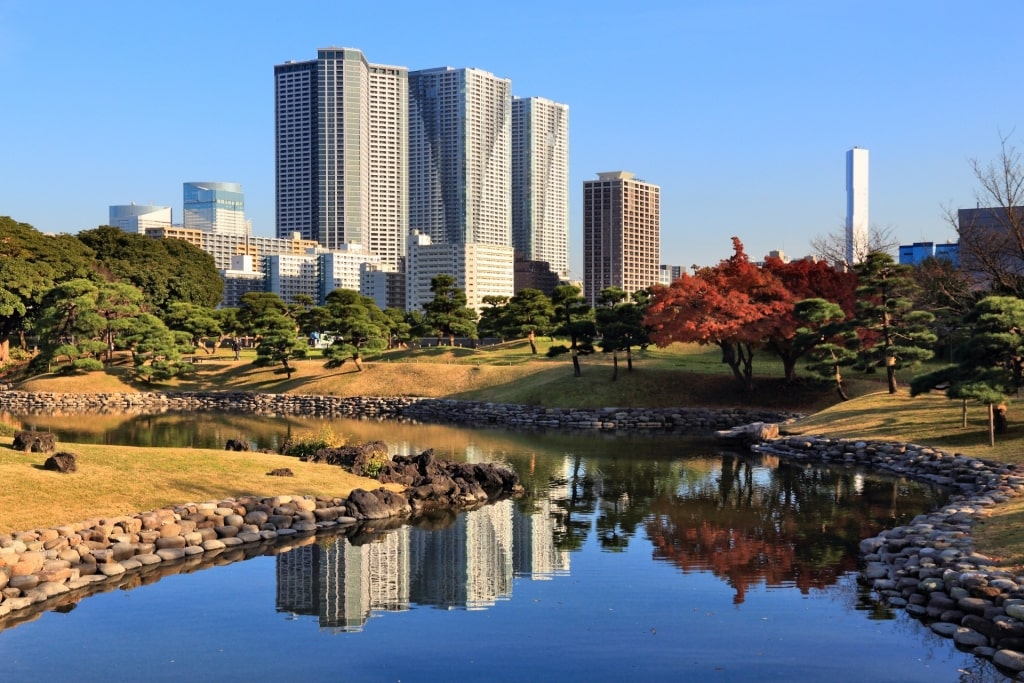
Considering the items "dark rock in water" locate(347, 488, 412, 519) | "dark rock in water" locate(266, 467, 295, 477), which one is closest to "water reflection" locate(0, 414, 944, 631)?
"dark rock in water" locate(347, 488, 412, 519)

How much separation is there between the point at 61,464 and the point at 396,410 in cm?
3270

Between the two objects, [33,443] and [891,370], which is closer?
[33,443]

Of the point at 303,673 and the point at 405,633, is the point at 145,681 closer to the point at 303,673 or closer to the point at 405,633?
the point at 303,673

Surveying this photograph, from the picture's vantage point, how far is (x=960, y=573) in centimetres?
1469

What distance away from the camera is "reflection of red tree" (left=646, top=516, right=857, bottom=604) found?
16469 mm

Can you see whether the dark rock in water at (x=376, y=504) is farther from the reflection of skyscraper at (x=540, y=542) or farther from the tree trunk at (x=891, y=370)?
the tree trunk at (x=891, y=370)

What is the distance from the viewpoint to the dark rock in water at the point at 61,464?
2052 cm

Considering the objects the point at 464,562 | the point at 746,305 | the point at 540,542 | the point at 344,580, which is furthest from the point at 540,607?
the point at 746,305

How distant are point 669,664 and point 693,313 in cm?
3251

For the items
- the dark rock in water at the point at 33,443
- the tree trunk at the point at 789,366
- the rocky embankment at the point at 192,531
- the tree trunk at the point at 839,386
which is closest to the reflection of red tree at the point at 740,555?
the rocky embankment at the point at 192,531

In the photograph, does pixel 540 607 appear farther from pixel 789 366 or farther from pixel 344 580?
pixel 789 366

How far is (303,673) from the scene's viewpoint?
39.2ft

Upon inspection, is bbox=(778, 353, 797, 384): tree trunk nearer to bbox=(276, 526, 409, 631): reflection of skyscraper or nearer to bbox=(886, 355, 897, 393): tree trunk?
bbox=(886, 355, 897, 393): tree trunk

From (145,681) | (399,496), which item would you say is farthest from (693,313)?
(145,681)
